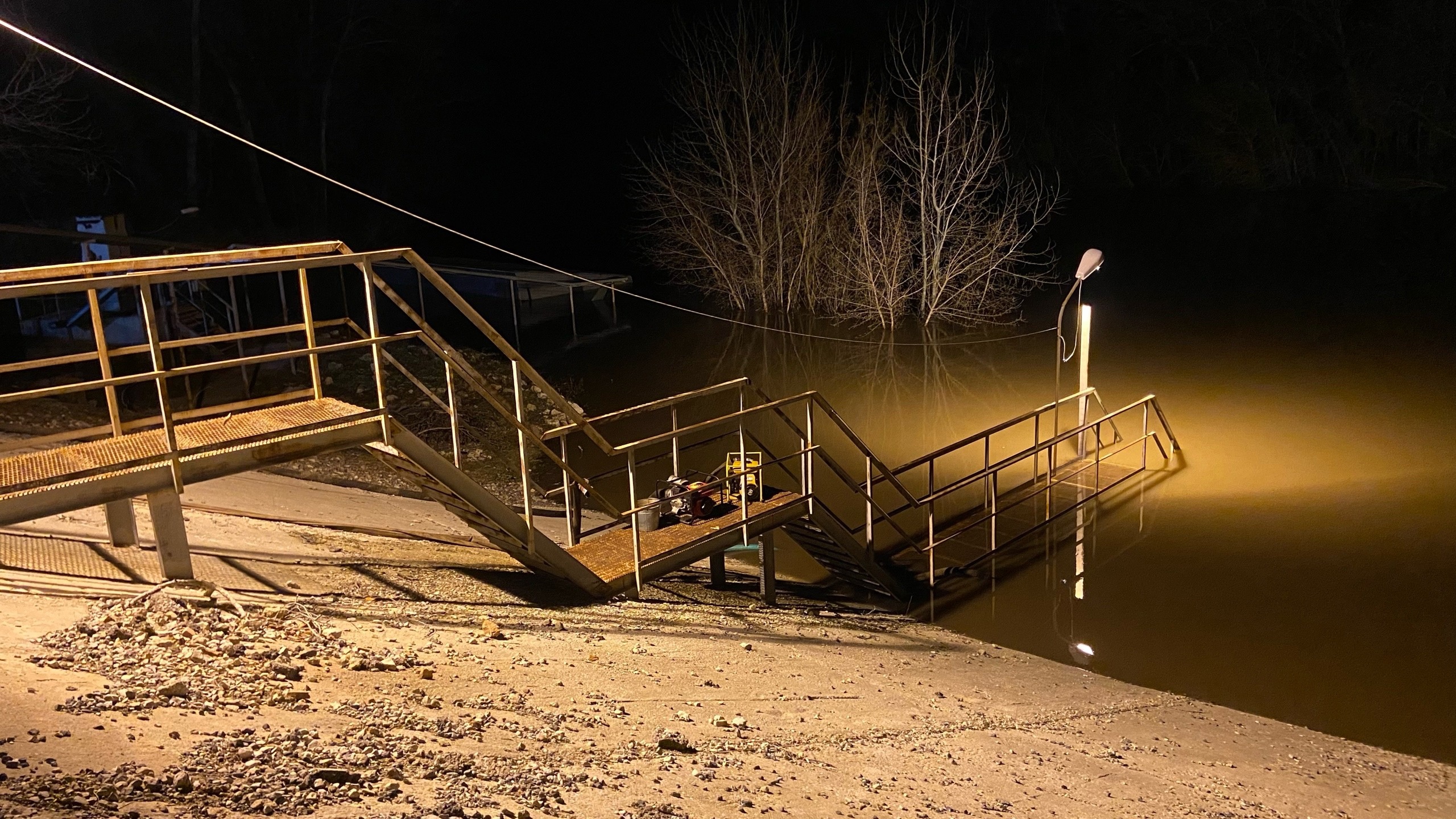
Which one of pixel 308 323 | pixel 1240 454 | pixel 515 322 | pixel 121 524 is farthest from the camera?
pixel 515 322

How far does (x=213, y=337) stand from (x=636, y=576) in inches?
134

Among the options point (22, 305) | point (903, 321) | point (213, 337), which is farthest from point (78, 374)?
point (903, 321)

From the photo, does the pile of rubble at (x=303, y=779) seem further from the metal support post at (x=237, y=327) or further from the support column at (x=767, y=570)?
the metal support post at (x=237, y=327)

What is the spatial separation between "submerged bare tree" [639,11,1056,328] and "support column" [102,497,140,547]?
59.1 ft

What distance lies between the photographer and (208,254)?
651cm

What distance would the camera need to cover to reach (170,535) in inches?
254

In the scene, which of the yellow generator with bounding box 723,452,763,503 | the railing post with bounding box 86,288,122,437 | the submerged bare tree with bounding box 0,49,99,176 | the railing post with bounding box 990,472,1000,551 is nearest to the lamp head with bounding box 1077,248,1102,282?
the railing post with bounding box 990,472,1000,551

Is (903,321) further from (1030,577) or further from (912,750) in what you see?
(912,750)

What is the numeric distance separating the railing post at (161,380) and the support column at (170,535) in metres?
0.18

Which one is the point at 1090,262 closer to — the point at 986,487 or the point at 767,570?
the point at 986,487

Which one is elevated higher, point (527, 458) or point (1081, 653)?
point (527, 458)

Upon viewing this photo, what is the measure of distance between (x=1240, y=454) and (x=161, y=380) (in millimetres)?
13189

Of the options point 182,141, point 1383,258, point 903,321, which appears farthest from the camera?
point 182,141

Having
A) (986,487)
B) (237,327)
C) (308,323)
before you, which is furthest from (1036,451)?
(237,327)
